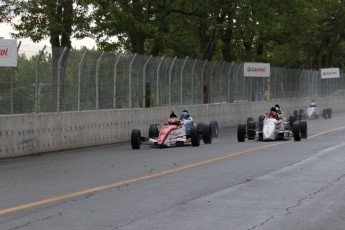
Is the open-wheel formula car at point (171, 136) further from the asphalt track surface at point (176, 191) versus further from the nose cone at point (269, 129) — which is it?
the asphalt track surface at point (176, 191)

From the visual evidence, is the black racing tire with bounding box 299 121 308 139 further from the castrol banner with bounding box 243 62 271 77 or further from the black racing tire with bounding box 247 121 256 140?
the castrol banner with bounding box 243 62 271 77

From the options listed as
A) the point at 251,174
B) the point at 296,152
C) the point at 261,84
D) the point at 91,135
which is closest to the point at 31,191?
the point at 251,174

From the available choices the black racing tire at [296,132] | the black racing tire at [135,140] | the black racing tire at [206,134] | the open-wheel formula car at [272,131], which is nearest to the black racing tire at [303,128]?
the open-wheel formula car at [272,131]

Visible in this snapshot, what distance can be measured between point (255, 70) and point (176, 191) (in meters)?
29.1

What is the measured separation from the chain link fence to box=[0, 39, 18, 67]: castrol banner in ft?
1.11

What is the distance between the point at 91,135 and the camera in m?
21.5

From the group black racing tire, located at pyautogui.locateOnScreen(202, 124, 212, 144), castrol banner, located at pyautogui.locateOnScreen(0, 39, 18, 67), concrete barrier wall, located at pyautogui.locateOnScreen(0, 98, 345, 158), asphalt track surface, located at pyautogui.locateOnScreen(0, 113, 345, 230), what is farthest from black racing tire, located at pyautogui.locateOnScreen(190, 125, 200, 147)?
castrol banner, located at pyautogui.locateOnScreen(0, 39, 18, 67)

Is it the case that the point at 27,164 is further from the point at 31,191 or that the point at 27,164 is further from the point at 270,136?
the point at 270,136

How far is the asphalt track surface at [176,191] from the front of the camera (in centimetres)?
819

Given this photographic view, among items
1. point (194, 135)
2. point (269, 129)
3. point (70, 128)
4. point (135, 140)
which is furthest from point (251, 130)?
point (70, 128)

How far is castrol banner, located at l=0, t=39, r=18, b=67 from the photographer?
17766 millimetres

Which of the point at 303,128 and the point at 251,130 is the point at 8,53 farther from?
the point at 303,128

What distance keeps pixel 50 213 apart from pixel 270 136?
557 inches

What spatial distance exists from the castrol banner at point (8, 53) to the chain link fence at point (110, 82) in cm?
34
